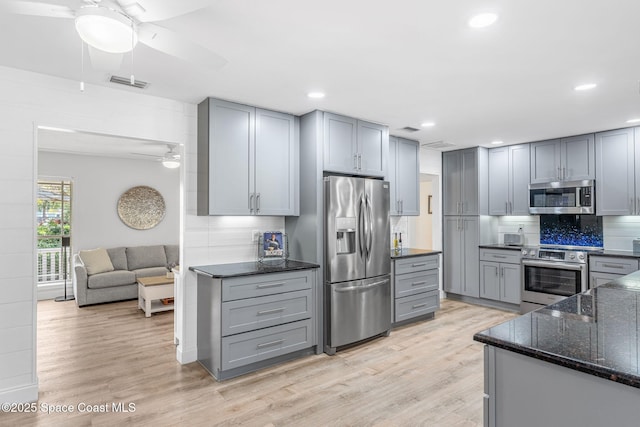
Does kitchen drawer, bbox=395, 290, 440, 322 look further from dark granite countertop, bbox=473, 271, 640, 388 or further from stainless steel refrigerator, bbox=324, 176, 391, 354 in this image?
dark granite countertop, bbox=473, 271, 640, 388

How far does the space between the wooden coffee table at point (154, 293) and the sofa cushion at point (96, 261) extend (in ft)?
3.57

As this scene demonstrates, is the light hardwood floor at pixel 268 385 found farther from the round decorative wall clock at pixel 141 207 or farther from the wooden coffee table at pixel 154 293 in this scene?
the round decorative wall clock at pixel 141 207

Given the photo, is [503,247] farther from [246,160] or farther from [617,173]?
[246,160]

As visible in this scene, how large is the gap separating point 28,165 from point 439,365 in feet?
12.5

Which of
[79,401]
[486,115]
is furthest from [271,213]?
[486,115]

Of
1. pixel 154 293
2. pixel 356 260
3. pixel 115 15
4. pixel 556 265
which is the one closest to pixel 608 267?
pixel 556 265

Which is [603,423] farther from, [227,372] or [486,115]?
[486,115]

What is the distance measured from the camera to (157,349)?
12.1 feet

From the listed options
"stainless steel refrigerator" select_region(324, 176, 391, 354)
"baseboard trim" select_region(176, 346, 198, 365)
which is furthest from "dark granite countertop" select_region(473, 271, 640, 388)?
"baseboard trim" select_region(176, 346, 198, 365)

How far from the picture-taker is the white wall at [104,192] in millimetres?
6141

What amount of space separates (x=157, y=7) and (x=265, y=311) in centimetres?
245

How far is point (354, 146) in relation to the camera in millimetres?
3975

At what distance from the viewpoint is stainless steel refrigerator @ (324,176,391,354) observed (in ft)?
11.9

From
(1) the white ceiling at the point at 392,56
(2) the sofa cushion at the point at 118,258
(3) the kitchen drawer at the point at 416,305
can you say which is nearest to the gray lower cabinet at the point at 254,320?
(3) the kitchen drawer at the point at 416,305
